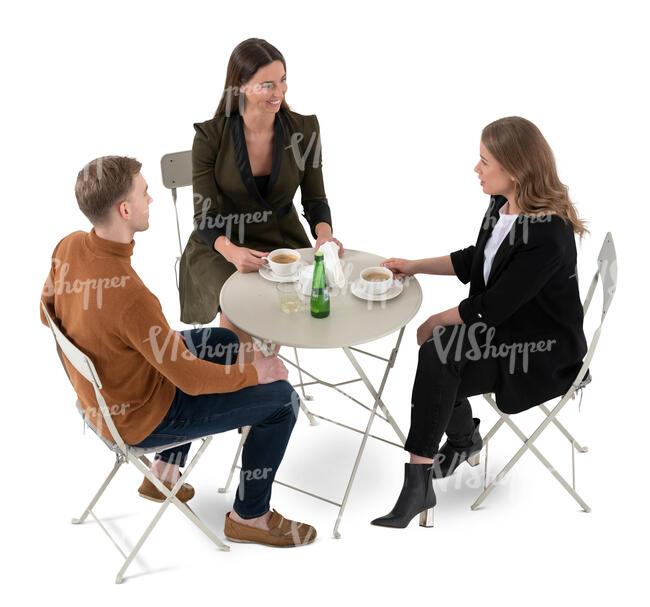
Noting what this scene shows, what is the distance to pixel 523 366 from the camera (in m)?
3.65

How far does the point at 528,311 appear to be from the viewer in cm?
363

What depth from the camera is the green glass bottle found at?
366cm

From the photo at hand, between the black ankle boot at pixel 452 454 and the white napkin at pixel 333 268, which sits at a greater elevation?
the white napkin at pixel 333 268

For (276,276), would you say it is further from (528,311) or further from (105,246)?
(528,311)

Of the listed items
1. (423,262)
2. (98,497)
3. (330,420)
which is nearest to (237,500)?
(98,497)

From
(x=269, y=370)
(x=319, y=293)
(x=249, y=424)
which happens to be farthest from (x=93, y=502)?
(x=319, y=293)

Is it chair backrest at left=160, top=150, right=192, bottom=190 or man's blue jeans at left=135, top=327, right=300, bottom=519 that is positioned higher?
chair backrest at left=160, top=150, right=192, bottom=190

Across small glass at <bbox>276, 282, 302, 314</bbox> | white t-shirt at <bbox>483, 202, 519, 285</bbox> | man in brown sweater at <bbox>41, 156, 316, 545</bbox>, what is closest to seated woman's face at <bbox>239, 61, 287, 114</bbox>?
small glass at <bbox>276, 282, 302, 314</bbox>

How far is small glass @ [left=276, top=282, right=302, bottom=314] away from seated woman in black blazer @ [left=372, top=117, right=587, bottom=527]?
559 mm

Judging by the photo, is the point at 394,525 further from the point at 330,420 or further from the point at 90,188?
the point at 90,188

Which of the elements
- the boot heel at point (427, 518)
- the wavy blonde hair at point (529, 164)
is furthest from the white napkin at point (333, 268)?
the boot heel at point (427, 518)

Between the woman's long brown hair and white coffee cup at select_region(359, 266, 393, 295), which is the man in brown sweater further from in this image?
the woman's long brown hair

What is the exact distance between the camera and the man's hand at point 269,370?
139 inches

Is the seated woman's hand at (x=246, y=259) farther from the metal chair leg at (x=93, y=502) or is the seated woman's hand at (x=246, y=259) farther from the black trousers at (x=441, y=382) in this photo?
the metal chair leg at (x=93, y=502)
